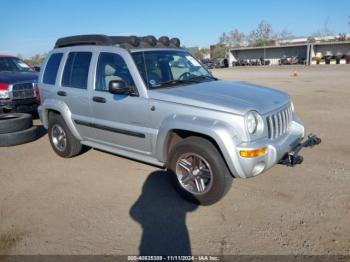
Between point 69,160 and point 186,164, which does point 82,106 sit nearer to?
point 69,160

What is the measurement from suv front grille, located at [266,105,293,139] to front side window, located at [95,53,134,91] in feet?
6.45

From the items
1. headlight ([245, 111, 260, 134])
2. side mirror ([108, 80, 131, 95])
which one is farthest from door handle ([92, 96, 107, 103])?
headlight ([245, 111, 260, 134])

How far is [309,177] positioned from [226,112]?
1.94 meters

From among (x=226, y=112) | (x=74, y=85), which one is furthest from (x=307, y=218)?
(x=74, y=85)

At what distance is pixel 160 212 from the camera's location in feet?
13.3

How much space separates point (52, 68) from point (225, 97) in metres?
3.60

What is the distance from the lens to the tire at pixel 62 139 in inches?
237

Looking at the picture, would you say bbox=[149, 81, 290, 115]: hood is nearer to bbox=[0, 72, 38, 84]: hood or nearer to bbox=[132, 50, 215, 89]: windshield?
bbox=[132, 50, 215, 89]: windshield

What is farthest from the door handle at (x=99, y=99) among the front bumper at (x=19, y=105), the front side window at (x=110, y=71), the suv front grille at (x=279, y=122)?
the front bumper at (x=19, y=105)

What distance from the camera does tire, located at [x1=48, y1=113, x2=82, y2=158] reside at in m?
6.02

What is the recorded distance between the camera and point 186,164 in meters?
4.27

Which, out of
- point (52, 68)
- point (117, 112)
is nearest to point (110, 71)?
point (117, 112)

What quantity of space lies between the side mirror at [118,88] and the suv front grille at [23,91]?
5.34 metres

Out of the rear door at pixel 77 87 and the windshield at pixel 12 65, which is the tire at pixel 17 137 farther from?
the windshield at pixel 12 65
